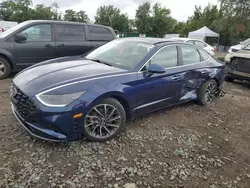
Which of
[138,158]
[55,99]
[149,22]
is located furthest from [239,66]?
[149,22]

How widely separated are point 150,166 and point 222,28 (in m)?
30.5

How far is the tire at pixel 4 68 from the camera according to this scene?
5.76 meters

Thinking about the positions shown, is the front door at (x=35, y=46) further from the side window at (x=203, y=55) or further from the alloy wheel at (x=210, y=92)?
the alloy wheel at (x=210, y=92)

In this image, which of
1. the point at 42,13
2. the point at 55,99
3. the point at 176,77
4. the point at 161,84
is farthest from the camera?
the point at 42,13

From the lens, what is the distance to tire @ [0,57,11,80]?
5.76 metres

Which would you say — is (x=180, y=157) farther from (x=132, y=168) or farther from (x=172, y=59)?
(x=172, y=59)

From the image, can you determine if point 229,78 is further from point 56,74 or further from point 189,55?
point 56,74

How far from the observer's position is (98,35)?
7246 millimetres

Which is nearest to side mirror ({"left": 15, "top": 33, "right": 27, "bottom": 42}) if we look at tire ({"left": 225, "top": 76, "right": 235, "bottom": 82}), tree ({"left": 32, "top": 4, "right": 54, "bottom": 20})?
tire ({"left": 225, "top": 76, "right": 235, "bottom": 82})

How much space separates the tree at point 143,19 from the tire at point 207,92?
39.9 meters

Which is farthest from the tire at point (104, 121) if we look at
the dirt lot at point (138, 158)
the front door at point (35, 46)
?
the front door at point (35, 46)

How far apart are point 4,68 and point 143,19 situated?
41.3 meters

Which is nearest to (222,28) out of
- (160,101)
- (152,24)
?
(152,24)

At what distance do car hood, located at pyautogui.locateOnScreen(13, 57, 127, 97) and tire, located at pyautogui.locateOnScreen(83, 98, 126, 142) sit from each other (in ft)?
1.47
